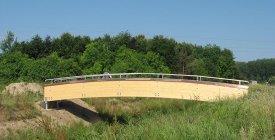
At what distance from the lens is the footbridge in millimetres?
30531

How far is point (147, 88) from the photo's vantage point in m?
33.9

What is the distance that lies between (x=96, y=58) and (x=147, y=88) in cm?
3404

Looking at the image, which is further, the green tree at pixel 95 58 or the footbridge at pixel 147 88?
the green tree at pixel 95 58

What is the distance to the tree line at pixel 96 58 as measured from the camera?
187 ft

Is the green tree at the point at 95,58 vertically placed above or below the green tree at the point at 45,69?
above

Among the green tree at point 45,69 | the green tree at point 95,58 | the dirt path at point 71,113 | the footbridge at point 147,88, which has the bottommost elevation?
the dirt path at point 71,113

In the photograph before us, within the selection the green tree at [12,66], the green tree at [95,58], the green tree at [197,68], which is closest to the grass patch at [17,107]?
the green tree at [12,66]

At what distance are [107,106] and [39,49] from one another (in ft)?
100

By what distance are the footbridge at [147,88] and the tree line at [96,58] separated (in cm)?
1885

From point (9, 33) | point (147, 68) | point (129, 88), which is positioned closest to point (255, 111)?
point (129, 88)

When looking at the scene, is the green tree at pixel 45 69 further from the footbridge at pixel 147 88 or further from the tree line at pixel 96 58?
the footbridge at pixel 147 88

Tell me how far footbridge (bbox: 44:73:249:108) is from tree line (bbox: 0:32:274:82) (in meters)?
18.9

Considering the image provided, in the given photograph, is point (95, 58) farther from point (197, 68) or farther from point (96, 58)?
point (197, 68)

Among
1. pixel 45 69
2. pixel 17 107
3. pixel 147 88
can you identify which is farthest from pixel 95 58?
pixel 147 88
